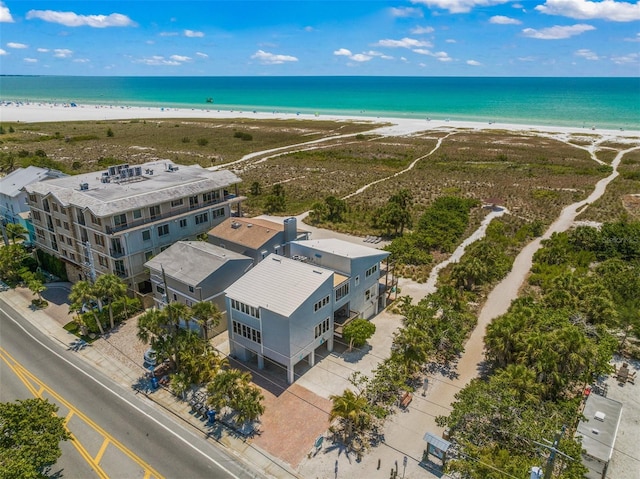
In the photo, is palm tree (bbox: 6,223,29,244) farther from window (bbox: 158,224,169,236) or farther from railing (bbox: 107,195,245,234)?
window (bbox: 158,224,169,236)

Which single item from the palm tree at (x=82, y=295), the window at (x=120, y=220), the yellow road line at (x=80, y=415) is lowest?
the yellow road line at (x=80, y=415)

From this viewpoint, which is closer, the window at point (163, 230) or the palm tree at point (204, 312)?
the palm tree at point (204, 312)

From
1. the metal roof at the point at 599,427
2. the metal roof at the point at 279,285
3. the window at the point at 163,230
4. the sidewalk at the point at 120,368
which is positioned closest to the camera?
the metal roof at the point at 599,427

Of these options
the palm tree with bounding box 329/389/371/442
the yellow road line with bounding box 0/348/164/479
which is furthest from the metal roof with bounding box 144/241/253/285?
the palm tree with bounding box 329/389/371/442

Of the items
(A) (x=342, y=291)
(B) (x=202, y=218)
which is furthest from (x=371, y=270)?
(B) (x=202, y=218)

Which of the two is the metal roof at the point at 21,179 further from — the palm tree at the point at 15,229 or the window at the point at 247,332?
the window at the point at 247,332

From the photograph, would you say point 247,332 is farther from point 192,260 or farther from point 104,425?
point 104,425

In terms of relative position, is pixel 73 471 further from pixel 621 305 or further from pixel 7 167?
pixel 7 167

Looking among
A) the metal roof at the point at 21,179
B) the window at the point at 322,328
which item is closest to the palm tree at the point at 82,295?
the window at the point at 322,328
